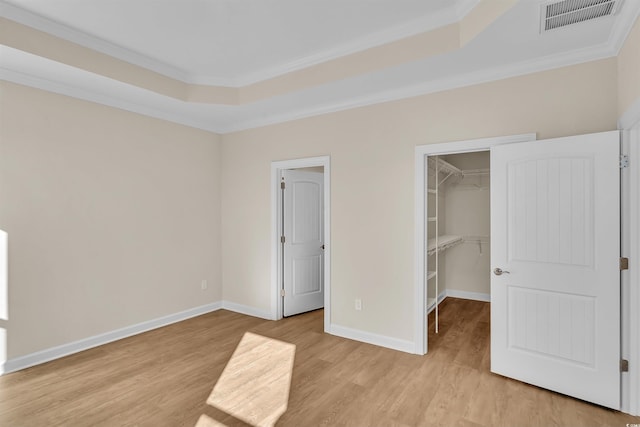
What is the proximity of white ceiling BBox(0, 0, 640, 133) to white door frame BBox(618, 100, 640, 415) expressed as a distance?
743 mm

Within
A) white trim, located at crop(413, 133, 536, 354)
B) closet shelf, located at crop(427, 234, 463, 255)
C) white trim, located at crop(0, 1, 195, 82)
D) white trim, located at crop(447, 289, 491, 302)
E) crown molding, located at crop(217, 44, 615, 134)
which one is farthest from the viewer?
white trim, located at crop(447, 289, 491, 302)

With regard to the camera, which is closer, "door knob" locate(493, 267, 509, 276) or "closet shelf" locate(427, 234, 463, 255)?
"door knob" locate(493, 267, 509, 276)

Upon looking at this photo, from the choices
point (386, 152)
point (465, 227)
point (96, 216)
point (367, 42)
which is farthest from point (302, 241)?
point (465, 227)

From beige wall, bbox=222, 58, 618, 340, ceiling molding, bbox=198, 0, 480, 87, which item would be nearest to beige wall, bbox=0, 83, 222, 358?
beige wall, bbox=222, 58, 618, 340

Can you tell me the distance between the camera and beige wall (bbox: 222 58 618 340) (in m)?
2.64

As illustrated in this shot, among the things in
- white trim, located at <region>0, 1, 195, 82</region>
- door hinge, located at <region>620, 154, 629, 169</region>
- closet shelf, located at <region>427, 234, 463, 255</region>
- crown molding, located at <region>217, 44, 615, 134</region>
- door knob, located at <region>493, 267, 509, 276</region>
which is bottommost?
door knob, located at <region>493, 267, 509, 276</region>

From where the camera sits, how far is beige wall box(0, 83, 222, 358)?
296cm

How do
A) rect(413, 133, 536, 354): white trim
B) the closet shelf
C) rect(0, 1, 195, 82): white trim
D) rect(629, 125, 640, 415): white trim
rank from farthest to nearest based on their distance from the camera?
the closet shelf
rect(413, 133, 536, 354): white trim
rect(0, 1, 195, 82): white trim
rect(629, 125, 640, 415): white trim

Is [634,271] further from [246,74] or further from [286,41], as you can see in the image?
[246,74]

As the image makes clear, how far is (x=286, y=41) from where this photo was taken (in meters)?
2.93

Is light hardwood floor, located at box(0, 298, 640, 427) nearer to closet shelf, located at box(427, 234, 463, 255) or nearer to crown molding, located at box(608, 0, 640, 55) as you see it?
closet shelf, located at box(427, 234, 463, 255)

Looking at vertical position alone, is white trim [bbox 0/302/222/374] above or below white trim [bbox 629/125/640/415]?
below

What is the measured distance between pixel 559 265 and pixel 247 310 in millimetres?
3683

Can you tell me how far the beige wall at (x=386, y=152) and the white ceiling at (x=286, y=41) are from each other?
161 millimetres
